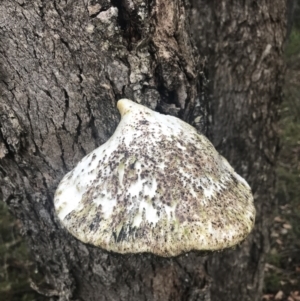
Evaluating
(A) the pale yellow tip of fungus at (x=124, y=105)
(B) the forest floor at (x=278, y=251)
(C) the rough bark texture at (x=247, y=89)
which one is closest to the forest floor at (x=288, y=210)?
(B) the forest floor at (x=278, y=251)

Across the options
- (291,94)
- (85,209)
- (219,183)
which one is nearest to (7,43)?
(85,209)

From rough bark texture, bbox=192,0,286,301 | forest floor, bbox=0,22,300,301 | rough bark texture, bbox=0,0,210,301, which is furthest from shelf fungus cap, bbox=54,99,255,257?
forest floor, bbox=0,22,300,301

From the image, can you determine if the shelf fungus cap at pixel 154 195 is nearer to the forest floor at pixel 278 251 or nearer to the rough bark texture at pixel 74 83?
the rough bark texture at pixel 74 83

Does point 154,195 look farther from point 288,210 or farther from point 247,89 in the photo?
point 288,210

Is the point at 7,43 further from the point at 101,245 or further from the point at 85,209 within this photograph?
the point at 101,245

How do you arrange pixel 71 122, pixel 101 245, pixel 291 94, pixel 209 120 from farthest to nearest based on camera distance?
pixel 291 94 → pixel 209 120 → pixel 71 122 → pixel 101 245

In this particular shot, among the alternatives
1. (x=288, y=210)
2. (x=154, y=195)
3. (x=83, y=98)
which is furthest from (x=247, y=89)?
(x=288, y=210)
